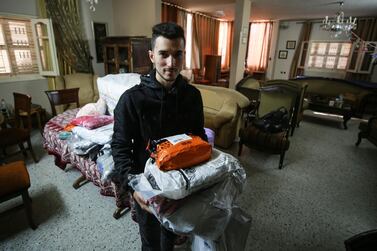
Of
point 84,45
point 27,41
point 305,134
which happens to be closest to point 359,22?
point 305,134

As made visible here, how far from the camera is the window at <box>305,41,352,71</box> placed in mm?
6480

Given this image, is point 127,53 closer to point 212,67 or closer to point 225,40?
point 212,67

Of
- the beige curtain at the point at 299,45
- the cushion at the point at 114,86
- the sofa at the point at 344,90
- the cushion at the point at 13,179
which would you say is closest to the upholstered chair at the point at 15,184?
the cushion at the point at 13,179

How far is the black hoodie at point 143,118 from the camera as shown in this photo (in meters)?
0.84

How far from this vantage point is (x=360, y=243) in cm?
88

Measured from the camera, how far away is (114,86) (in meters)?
2.17

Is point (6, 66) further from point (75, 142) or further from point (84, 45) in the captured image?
point (75, 142)

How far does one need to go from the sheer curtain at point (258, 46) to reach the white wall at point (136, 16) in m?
5.14

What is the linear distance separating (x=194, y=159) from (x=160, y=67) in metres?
0.39

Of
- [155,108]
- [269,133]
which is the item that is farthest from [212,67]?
[155,108]

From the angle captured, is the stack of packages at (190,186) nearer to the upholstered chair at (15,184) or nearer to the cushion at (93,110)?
the upholstered chair at (15,184)

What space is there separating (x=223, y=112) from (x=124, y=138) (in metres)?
1.99

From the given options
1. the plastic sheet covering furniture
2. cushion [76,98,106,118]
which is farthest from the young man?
cushion [76,98,106,118]

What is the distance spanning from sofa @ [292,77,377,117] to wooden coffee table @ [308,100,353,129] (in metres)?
0.32
